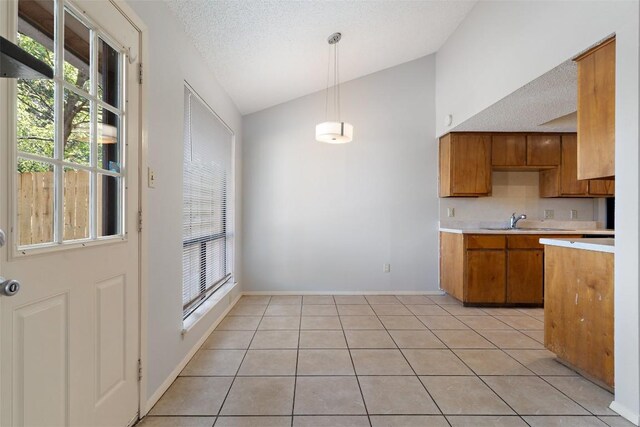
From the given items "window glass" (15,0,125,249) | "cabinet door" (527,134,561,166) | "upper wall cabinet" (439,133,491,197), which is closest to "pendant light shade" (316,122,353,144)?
"upper wall cabinet" (439,133,491,197)

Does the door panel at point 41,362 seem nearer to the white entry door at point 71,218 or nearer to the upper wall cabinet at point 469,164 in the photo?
the white entry door at point 71,218

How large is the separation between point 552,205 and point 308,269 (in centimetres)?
346

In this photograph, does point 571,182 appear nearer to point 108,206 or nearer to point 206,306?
point 206,306

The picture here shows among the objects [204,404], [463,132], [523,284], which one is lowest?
[204,404]

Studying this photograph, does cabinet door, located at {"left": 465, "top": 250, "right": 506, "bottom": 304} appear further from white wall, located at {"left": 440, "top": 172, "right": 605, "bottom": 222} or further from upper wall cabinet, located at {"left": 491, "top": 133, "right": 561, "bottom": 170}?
upper wall cabinet, located at {"left": 491, "top": 133, "right": 561, "bottom": 170}

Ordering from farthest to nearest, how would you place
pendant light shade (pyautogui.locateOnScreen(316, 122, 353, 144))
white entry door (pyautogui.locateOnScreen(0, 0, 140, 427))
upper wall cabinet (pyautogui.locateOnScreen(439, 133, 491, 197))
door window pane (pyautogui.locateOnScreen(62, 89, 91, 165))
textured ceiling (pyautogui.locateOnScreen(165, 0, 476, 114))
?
1. upper wall cabinet (pyautogui.locateOnScreen(439, 133, 491, 197))
2. pendant light shade (pyautogui.locateOnScreen(316, 122, 353, 144))
3. textured ceiling (pyautogui.locateOnScreen(165, 0, 476, 114))
4. door window pane (pyautogui.locateOnScreen(62, 89, 91, 165))
5. white entry door (pyautogui.locateOnScreen(0, 0, 140, 427))

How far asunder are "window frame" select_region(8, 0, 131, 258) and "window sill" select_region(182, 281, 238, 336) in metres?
1.12

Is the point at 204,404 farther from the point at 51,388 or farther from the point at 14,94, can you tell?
the point at 14,94

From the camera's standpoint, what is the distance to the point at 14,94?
1.03 meters

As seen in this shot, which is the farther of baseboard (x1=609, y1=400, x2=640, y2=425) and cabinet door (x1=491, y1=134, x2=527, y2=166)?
cabinet door (x1=491, y1=134, x2=527, y2=166)

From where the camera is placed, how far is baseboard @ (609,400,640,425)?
168 centimetres

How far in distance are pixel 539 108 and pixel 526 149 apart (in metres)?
1.08

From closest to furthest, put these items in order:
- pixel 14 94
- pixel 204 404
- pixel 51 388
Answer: pixel 14 94 → pixel 51 388 → pixel 204 404

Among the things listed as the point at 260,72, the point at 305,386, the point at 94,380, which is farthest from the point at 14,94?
the point at 260,72
